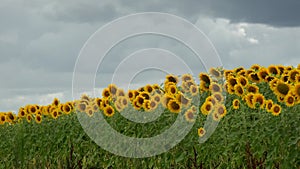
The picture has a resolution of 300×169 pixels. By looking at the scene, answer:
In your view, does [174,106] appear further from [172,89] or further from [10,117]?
[10,117]

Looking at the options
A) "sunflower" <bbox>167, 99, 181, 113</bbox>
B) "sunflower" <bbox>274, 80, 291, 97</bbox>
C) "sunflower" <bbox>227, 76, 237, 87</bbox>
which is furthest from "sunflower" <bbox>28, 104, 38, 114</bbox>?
"sunflower" <bbox>274, 80, 291, 97</bbox>

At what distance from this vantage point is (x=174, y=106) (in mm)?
7422

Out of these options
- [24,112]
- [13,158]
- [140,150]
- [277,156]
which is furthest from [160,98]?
[24,112]

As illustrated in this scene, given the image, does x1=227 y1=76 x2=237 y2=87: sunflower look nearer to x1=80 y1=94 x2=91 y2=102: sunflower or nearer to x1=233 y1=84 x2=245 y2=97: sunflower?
x1=233 y1=84 x2=245 y2=97: sunflower

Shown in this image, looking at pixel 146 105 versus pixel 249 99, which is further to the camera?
pixel 146 105

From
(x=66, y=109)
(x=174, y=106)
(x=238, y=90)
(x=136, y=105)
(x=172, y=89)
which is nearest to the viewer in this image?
(x=174, y=106)

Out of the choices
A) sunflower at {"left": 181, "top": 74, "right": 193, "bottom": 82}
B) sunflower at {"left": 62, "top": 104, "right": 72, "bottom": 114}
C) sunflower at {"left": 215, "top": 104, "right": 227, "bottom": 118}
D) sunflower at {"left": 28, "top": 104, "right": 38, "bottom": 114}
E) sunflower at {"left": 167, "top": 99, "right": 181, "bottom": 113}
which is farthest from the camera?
sunflower at {"left": 28, "top": 104, "right": 38, "bottom": 114}

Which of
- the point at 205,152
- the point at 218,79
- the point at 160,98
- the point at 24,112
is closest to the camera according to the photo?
Result: the point at 205,152

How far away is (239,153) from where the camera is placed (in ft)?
20.5

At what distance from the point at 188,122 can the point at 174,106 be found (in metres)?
0.42

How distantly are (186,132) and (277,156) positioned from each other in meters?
1.50

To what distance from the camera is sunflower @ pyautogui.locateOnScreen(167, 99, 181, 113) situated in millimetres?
7389

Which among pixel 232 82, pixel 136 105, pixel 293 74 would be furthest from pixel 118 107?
pixel 293 74

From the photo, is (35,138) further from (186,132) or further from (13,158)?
(186,132)
